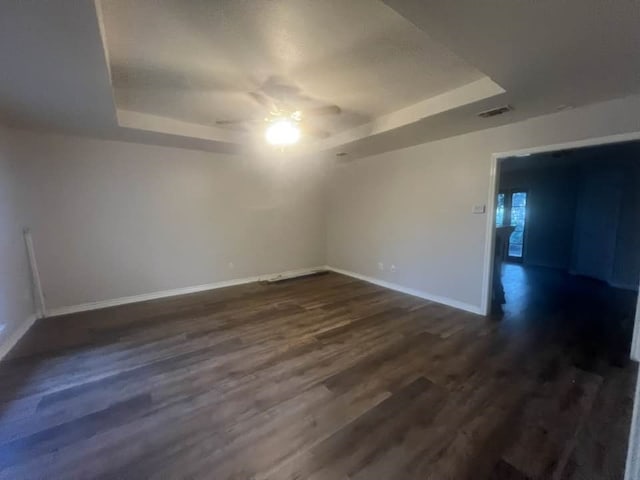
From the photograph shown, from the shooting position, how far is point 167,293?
176 inches

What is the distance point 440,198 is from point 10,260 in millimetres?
5285

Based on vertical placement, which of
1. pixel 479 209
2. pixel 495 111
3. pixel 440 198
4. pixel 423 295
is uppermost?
pixel 495 111

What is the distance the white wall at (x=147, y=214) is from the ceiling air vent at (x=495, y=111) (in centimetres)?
344

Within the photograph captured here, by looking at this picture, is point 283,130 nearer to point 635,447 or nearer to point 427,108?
point 427,108

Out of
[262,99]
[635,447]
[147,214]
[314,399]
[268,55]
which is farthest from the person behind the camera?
[147,214]

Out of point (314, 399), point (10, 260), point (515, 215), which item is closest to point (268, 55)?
point (314, 399)

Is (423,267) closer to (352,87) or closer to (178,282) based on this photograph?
(352,87)

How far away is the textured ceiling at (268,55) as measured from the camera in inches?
68.0

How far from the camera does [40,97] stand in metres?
2.43

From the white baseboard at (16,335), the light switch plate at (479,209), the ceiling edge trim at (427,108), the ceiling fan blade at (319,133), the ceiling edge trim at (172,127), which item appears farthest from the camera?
the ceiling fan blade at (319,133)

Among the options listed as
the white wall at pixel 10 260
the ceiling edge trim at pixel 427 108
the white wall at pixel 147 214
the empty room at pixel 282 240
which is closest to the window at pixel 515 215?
the empty room at pixel 282 240

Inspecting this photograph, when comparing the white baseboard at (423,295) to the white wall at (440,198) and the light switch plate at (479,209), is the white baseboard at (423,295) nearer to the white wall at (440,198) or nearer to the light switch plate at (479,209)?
the white wall at (440,198)

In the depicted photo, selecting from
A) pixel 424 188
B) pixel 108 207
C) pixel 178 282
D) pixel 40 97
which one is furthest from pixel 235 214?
pixel 424 188

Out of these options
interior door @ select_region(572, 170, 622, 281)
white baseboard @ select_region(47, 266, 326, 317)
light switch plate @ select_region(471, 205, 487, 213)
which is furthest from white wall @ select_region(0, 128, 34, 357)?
interior door @ select_region(572, 170, 622, 281)
